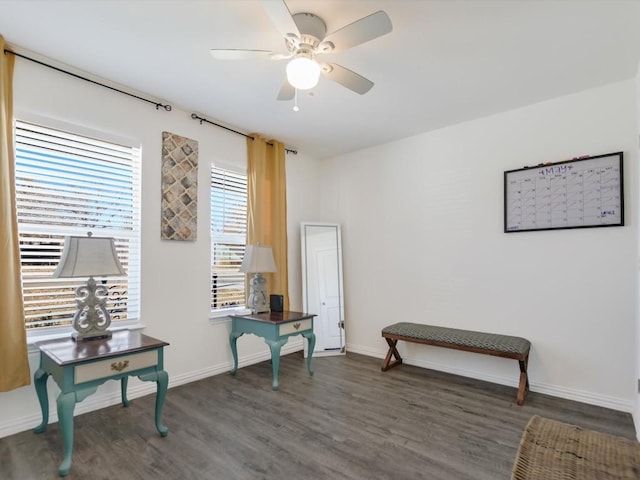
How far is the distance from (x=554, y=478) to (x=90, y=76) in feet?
12.2

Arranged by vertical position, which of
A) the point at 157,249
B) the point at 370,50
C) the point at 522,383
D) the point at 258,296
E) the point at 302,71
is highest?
the point at 370,50

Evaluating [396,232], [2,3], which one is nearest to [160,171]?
[2,3]

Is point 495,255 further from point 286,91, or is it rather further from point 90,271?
point 90,271

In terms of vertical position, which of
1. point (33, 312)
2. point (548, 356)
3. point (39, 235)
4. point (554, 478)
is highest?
point (39, 235)

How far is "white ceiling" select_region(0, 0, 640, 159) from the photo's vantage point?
78.2 inches

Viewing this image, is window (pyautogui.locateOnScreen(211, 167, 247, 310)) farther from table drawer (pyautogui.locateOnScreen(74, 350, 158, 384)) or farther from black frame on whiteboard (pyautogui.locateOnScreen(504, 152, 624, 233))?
black frame on whiteboard (pyautogui.locateOnScreen(504, 152, 624, 233))

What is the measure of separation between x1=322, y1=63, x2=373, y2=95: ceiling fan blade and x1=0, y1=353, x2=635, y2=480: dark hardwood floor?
2344 millimetres

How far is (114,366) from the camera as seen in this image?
6.91 feet

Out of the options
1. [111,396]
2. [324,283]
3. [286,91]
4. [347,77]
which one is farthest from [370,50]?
[111,396]

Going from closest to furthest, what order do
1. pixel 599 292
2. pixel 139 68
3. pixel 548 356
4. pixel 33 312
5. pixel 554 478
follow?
pixel 554 478
pixel 33 312
pixel 139 68
pixel 599 292
pixel 548 356

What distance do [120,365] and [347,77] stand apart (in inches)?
91.4

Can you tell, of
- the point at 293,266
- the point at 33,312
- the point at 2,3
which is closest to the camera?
the point at 2,3

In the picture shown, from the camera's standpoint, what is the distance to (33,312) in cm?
243

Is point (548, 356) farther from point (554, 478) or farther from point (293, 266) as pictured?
point (293, 266)
